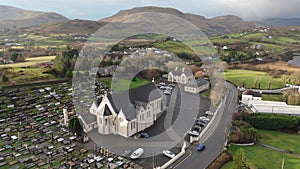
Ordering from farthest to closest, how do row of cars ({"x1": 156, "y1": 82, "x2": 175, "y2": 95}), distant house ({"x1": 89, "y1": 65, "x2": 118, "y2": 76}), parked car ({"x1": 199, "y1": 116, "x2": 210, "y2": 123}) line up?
distant house ({"x1": 89, "y1": 65, "x2": 118, "y2": 76})
row of cars ({"x1": 156, "y1": 82, "x2": 175, "y2": 95})
parked car ({"x1": 199, "y1": 116, "x2": 210, "y2": 123})

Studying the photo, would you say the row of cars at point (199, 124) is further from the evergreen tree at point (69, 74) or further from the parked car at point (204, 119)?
the evergreen tree at point (69, 74)

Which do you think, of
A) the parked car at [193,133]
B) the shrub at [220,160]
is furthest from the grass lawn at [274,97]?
the shrub at [220,160]

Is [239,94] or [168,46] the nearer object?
[239,94]

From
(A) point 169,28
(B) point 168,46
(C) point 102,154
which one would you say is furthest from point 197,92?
(A) point 169,28

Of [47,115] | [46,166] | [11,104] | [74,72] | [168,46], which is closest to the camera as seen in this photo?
[46,166]

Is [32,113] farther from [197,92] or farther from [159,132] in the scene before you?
[197,92]

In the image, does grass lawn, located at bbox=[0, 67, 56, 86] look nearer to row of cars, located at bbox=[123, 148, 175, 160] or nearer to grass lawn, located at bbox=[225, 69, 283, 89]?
row of cars, located at bbox=[123, 148, 175, 160]

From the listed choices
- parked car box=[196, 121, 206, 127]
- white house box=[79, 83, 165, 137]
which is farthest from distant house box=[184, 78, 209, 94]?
white house box=[79, 83, 165, 137]
